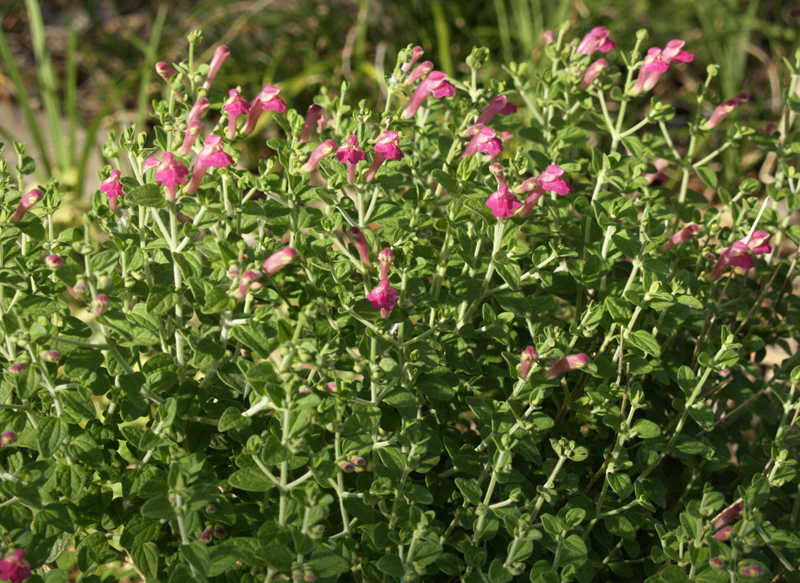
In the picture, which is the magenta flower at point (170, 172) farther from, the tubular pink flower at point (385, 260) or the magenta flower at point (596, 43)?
the magenta flower at point (596, 43)

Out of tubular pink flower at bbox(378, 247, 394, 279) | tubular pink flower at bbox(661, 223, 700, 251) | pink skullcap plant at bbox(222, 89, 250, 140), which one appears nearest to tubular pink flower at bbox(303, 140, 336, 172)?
pink skullcap plant at bbox(222, 89, 250, 140)

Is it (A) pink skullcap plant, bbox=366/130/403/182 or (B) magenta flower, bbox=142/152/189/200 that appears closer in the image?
(B) magenta flower, bbox=142/152/189/200

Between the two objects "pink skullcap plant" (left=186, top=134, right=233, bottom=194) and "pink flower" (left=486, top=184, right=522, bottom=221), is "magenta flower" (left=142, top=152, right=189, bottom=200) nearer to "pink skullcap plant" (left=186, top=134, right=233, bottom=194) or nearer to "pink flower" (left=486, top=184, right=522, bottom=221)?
"pink skullcap plant" (left=186, top=134, right=233, bottom=194)

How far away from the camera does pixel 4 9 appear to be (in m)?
6.52

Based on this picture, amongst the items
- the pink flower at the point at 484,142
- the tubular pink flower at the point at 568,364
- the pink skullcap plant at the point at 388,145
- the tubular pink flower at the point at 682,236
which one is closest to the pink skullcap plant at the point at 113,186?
the pink skullcap plant at the point at 388,145

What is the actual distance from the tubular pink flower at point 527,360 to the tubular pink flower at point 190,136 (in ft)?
3.35

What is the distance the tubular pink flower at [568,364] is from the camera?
1.87 meters

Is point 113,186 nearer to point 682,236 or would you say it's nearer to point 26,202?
point 26,202

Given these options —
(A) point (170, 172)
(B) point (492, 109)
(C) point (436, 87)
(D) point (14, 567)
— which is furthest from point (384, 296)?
(D) point (14, 567)

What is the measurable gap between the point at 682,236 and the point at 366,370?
1140mm

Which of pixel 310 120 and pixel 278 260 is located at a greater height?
pixel 310 120

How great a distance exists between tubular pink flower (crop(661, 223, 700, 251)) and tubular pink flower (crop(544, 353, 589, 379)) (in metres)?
0.63

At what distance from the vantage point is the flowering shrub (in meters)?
1.64

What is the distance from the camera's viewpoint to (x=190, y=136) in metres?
1.87
